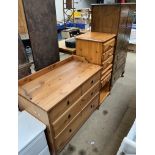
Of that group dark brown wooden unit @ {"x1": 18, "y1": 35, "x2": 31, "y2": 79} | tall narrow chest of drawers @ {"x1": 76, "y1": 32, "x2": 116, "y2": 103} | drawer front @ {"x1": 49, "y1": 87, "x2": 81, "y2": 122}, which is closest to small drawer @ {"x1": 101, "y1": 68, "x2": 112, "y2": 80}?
tall narrow chest of drawers @ {"x1": 76, "y1": 32, "x2": 116, "y2": 103}

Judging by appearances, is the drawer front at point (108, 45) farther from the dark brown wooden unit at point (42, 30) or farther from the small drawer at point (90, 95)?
the dark brown wooden unit at point (42, 30)

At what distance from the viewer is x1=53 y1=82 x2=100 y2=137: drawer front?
132cm

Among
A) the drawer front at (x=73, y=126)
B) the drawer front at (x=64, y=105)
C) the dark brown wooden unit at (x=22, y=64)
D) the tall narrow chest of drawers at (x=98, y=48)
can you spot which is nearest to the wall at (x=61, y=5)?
the tall narrow chest of drawers at (x=98, y=48)

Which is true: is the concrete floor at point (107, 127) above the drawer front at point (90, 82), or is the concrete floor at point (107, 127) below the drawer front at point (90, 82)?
below

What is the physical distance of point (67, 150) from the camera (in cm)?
158

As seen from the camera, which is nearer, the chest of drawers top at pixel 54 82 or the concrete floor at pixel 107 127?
the chest of drawers top at pixel 54 82

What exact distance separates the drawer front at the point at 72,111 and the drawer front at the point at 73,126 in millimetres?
76

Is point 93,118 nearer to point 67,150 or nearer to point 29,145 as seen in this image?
point 67,150

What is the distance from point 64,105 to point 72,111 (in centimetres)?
21

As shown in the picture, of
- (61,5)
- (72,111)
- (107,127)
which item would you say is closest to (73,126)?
(72,111)

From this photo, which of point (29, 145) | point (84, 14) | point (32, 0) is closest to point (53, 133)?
point (29, 145)

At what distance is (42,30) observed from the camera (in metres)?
1.59

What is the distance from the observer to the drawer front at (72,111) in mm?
1319
